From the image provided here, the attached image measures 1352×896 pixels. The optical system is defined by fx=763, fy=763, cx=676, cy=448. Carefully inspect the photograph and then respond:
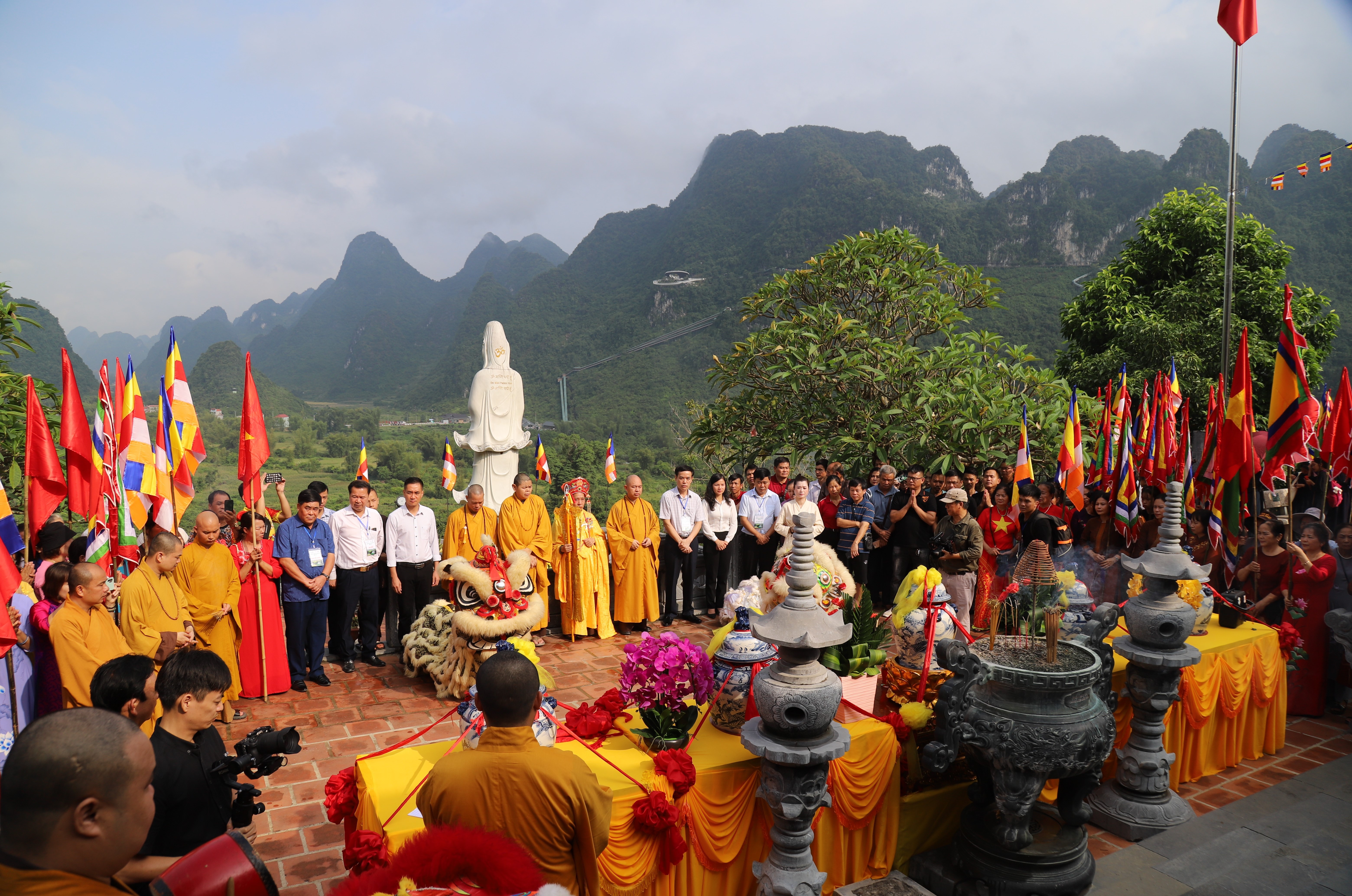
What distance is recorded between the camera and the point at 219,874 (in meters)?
1.75

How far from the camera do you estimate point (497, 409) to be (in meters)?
10.7

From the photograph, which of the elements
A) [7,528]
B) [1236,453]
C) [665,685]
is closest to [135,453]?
[7,528]

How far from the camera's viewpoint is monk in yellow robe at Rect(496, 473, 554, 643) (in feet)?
24.8

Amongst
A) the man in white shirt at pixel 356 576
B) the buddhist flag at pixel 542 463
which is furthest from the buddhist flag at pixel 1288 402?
the buddhist flag at pixel 542 463

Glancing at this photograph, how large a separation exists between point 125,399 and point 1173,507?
A: 6830 millimetres

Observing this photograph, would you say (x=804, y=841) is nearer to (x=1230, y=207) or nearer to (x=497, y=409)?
(x=497, y=409)

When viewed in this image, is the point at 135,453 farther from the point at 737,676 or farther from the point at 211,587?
the point at 737,676

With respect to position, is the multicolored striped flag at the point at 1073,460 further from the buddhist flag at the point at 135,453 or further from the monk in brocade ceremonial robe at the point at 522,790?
the buddhist flag at the point at 135,453

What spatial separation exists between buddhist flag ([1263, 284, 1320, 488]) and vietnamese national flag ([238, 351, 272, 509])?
736cm

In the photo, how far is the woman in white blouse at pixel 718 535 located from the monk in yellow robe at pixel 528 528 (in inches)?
69.3

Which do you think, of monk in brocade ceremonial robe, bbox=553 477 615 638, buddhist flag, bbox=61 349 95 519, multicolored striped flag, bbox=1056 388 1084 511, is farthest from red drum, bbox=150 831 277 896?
multicolored striped flag, bbox=1056 388 1084 511

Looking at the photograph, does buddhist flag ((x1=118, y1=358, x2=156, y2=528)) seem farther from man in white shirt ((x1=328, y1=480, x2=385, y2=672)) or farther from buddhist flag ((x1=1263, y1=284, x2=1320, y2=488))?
buddhist flag ((x1=1263, y1=284, x2=1320, y2=488))

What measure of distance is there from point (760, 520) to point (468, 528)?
3184 mm

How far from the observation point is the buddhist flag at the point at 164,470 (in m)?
5.51
